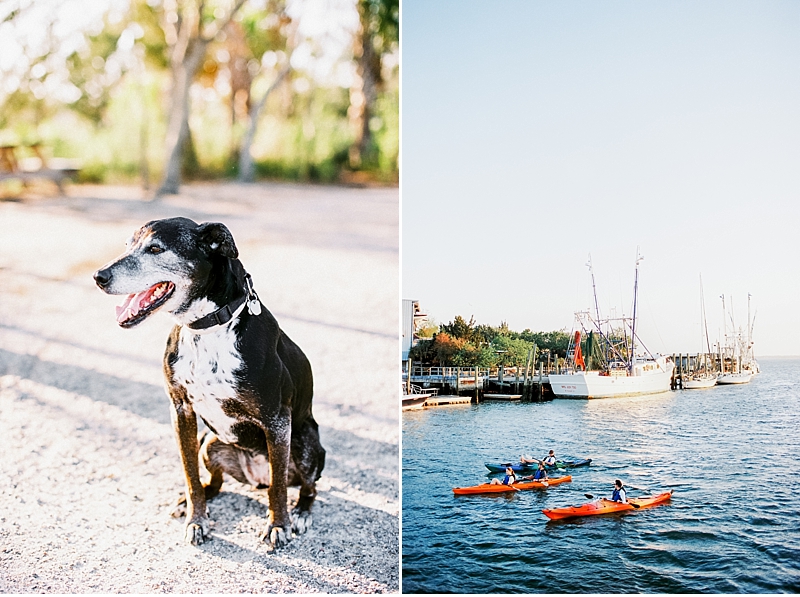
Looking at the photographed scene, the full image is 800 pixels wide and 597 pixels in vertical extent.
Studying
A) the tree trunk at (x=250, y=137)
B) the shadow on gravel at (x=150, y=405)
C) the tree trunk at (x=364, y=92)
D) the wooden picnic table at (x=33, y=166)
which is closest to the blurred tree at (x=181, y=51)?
the tree trunk at (x=250, y=137)

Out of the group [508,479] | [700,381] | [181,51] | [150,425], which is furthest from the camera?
[181,51]

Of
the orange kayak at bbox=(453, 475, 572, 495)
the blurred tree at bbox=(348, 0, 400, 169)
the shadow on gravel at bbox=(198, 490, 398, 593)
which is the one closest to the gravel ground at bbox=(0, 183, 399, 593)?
the shadow on gravel at bbox=(198, 490, 398, 593)

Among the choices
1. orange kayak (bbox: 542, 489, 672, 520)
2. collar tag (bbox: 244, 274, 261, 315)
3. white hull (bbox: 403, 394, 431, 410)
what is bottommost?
orange kayak (bbox: 542, 489, 672, 520)

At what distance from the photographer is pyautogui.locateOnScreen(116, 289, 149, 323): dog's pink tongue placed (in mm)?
1957

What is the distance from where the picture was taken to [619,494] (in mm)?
2227

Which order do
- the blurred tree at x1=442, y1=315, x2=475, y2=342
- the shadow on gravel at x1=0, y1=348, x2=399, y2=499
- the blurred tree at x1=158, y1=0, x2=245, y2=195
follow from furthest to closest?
the blurred tree at x1=158, y1=0, x2=245, y2=195 < the shadow on gravel at x1=0, y1=348, x2=399, y2=499 < the blurred tree at x1=442, y1=315, x2=475, y2=342

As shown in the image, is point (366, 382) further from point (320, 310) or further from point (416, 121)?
point (416, 121)

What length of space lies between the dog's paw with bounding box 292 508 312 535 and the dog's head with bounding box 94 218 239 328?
801 millimetres

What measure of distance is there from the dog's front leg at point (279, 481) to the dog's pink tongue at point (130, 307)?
0.49 m

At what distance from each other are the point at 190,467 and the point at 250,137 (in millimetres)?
5767

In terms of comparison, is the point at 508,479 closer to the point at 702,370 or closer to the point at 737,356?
the point at 702,370

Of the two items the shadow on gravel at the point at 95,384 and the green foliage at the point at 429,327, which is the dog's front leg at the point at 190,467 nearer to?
the green foliage at the point at 429,327

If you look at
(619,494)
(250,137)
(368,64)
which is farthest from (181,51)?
(619,494)

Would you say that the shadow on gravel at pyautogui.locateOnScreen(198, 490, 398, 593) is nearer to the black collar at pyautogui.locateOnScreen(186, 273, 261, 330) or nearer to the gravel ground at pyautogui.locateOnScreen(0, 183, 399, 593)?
the gravel ground at pyautogui.locateOnScreen(0, 183, 399, 593)
